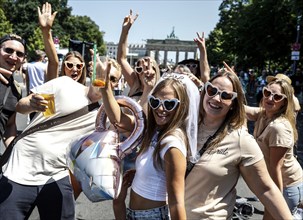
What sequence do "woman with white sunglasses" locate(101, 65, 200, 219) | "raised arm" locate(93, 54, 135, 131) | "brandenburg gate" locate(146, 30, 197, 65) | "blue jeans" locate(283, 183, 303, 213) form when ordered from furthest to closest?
"brandenburg gate" locate(146, 30, 197, 65), "blue jeans" locate(283, 183, 303, 213), "raised arm" locate(93, 54, 135, 131), "woman with white sunglasses" locate(101, 65, 200, 219)

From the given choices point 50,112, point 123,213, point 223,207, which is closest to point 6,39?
point 50,112

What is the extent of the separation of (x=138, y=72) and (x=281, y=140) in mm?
1880

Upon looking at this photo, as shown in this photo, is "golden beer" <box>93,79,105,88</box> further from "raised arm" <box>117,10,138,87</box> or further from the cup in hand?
"raised arm" <box>117,10,138,87</box>

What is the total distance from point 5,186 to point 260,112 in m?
2.31

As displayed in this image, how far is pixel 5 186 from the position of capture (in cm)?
265

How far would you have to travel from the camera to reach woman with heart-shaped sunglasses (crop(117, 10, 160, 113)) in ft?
12.0

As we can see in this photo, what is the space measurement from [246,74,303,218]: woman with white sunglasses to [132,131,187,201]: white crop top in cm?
124

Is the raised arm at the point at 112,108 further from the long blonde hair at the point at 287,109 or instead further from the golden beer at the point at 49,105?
the long blonde hair at the point at 287,109

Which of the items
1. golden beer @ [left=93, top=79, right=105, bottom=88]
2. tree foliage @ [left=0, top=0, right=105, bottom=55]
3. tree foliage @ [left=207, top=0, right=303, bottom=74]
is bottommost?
golden beer @ [left=93, top=79, right=105, bottom=88]

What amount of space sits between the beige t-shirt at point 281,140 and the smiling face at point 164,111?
1205mm

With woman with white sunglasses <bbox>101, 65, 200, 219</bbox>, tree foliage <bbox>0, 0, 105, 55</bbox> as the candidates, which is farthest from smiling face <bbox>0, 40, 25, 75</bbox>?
tree foliage <bbox>0, 0, 105, 55</bbox>

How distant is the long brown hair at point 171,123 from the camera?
2154 mm

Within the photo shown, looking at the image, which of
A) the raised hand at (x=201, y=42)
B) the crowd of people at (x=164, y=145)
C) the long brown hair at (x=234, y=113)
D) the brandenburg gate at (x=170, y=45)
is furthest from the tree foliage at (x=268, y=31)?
the brandenburg gate at (x=170, y=45)

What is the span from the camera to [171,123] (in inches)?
87.6
